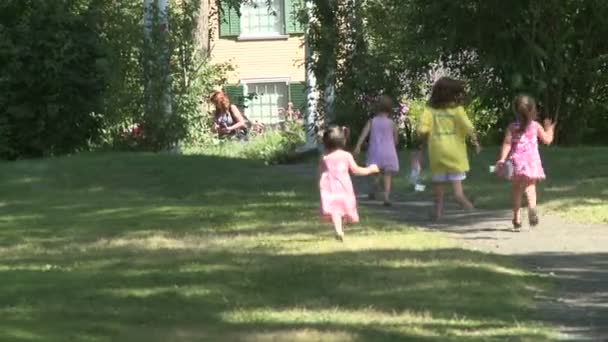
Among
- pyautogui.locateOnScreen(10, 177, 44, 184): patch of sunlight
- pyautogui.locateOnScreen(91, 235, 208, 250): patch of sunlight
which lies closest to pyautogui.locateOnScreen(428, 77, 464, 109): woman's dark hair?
pyautogui.locateOnScreen(91, 235, 208, 250): patch of sunlight

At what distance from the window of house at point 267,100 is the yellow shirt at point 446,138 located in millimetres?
21617

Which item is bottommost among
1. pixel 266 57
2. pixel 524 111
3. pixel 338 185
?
pixel 338 185

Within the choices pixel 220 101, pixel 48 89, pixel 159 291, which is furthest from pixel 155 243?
pixel 220 101

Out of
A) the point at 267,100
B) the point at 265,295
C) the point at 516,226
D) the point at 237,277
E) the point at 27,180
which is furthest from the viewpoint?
the point at 267,100

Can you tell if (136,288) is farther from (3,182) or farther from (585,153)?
(585,153)

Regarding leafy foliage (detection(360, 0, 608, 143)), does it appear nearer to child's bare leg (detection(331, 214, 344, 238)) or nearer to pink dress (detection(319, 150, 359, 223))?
pink dress (detection(319, 150, 359, 223))

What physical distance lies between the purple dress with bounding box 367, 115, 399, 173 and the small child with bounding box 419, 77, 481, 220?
1.64m

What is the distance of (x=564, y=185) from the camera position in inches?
567

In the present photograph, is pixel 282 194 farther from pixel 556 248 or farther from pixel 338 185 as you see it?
pixel 556 248

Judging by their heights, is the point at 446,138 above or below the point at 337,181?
above

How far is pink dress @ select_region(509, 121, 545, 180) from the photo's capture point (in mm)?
11555

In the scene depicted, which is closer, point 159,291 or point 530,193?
point 159,291

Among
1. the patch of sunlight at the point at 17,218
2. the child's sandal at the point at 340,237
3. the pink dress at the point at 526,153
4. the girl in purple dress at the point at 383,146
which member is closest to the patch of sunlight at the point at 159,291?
the child's sandal at the point at 340,237

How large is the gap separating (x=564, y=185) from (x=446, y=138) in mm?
2617
